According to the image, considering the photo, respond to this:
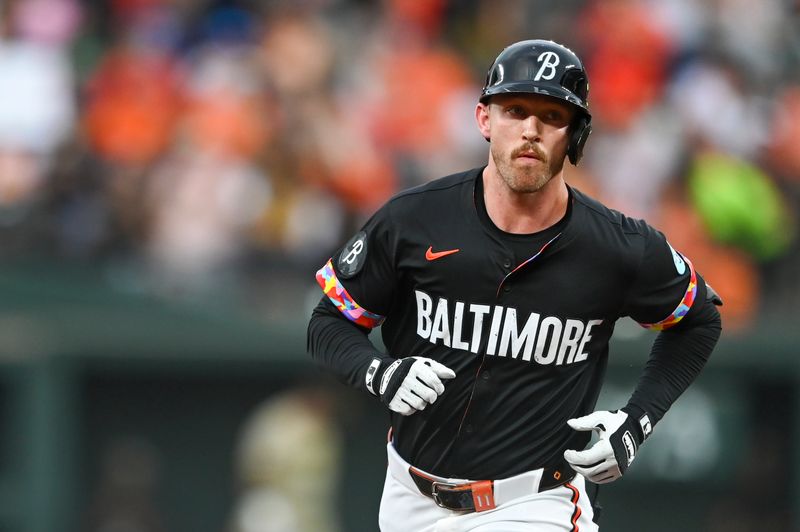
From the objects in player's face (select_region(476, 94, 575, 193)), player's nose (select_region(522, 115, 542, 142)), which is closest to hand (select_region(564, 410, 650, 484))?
player's face (select_region(476, 94, 575, 193))

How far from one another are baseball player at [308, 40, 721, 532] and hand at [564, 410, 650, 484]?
0.7 inches

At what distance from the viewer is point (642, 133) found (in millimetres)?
10195

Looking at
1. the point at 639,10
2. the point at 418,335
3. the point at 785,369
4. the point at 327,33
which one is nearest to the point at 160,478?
the point at 327,33

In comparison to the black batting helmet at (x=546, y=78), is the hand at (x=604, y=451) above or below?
below

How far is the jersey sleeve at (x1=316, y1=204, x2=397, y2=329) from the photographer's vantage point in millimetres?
4570

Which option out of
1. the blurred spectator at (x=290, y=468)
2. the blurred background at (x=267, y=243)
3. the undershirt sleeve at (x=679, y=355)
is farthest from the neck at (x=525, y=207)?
the blurred spectator at (x=290, y=468)

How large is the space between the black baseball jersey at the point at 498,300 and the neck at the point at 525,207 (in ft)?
0.10

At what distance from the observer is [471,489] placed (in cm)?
457

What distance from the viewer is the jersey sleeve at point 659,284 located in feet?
14.8

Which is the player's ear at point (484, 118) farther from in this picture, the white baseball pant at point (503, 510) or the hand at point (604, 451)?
the white baseball pant at point (503, 510)

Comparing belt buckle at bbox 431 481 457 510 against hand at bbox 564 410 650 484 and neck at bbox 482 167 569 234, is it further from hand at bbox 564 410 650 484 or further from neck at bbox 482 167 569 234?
neck at bbox 482 167 569 234

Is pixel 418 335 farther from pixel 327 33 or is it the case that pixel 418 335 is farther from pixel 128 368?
pixel 327 33

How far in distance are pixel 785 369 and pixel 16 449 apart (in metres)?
4.94

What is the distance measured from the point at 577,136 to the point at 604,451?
3.12 feet
